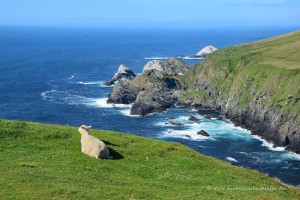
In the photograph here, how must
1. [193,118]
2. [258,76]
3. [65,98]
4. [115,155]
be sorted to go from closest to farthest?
[115,155], [193,118], [258,76], [65,98]

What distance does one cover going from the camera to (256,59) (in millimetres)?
175000

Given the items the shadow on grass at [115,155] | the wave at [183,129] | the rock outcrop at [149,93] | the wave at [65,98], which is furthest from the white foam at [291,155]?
the wave at [65,98]

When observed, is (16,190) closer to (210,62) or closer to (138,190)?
(138,190)

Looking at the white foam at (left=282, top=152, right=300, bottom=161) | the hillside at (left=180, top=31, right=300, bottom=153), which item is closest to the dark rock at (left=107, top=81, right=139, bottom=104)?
the hillside at (left=180, top=31, right=300, bottom=153)

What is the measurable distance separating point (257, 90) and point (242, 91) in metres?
6.96

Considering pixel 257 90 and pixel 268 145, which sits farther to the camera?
pixel 257 90

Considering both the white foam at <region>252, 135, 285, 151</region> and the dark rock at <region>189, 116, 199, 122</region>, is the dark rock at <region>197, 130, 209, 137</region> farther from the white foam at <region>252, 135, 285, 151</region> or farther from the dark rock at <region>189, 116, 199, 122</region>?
the dark rock at <region>189, 116, 199, 122</region>

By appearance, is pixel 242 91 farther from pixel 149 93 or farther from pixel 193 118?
pixel 149 93

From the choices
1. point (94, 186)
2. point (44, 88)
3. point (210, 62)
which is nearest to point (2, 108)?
point (44, 88)

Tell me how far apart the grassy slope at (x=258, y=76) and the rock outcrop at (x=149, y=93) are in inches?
295

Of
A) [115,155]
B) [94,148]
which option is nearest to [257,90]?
[115,155]

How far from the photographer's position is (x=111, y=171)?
105 ft

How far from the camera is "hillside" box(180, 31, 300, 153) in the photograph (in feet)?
391

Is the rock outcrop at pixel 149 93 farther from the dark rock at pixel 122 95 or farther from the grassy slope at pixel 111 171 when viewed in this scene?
the grassy slope at pixel 111 171
